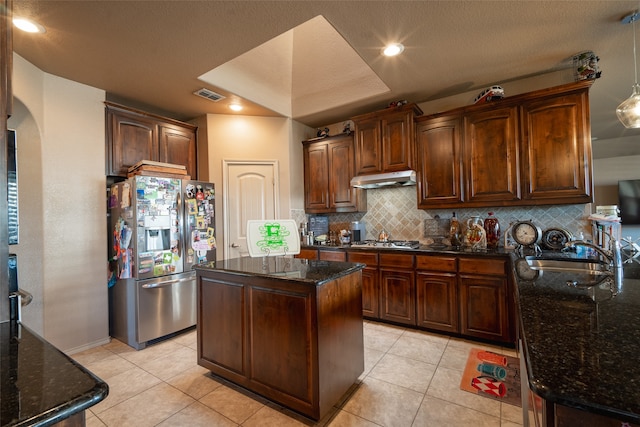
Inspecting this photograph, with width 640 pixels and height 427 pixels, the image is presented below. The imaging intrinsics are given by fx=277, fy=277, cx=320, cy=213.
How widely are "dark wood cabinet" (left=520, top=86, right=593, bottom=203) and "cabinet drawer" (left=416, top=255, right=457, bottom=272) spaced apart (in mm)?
972

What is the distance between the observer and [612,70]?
9.27ft

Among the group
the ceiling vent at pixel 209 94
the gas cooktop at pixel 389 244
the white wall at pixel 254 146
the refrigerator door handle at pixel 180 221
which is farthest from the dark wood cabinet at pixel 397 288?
the ceiling vent at pixel 209 94

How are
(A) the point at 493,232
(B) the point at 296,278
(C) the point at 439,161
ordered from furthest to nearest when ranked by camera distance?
(C) the point at 439,161 → (A) the point at 493,232 → (B) the point at 296,278

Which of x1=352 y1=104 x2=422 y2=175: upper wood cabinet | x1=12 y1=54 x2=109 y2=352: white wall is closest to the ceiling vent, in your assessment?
x1=12 y1=54 x2=109 y2=352: white wall

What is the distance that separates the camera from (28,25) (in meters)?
2.04

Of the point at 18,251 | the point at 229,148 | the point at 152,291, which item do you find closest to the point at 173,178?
the point at 229,148

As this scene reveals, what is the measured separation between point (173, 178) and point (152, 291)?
1234 mm

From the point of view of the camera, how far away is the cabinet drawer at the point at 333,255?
3403 mm

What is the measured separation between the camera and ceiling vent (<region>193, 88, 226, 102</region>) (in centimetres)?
315

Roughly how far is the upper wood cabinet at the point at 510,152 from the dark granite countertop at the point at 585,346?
1620 mm

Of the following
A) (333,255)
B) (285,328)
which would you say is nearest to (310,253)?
(333,255)

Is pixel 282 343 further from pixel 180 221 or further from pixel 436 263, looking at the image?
pixel 180 221

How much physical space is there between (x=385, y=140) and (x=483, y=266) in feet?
5.87

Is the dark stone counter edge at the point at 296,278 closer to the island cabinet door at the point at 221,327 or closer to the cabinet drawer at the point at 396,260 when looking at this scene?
the island cabinet door at the point at 221,327
